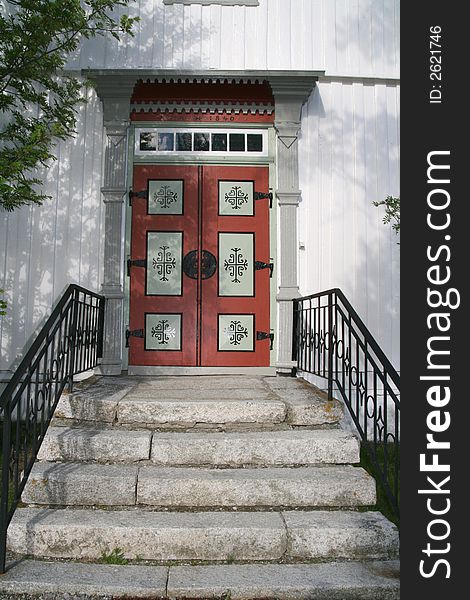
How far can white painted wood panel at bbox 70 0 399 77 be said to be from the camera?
20.2ft

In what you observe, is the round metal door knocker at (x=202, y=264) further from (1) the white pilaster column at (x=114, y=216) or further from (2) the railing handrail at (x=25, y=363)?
(2) the railing handrail at (x=25, y=363)

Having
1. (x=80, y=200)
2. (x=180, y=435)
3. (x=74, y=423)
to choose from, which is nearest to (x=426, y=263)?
(x=180, y=435)

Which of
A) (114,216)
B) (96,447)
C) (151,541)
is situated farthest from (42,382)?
(114,216)

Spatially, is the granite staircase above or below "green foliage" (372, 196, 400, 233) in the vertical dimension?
below

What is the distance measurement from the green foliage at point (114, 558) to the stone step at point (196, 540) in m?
0.02

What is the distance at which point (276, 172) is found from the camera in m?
6.15

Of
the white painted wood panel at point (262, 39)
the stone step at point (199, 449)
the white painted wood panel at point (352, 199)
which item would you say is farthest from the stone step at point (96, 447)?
the white painted wood panel at point (262, 39)

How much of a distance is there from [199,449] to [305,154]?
12.9ft

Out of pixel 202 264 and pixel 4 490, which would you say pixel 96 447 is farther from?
pixel 202 264

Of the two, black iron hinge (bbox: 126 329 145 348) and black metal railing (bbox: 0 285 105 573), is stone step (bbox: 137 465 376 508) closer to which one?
black metal railing (bbox: 0 285 105 573)

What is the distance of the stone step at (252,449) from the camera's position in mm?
3668

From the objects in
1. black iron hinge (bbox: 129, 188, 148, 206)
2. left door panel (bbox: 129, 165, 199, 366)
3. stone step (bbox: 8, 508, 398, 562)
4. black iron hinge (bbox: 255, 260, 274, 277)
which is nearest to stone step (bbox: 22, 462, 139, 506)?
stone step (bbox: 8, 508, 398, 562)

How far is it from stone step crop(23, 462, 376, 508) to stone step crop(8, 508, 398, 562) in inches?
10.0

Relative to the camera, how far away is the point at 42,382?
4285 millimetres
